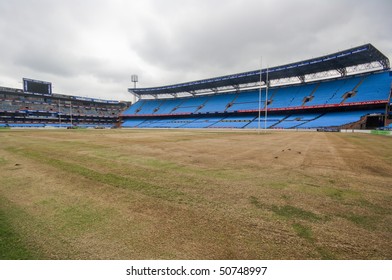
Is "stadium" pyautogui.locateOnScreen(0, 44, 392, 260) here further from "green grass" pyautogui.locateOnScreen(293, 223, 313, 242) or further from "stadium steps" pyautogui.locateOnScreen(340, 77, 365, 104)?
"stadium steps" pyautogui.locateOnScreen(340, 77, 365, 104)

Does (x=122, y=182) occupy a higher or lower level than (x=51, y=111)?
lower

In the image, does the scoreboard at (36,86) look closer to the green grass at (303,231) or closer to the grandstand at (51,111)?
the grandstand at (51,111)

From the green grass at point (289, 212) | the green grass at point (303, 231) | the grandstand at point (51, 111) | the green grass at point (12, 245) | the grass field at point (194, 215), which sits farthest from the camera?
the grandstand at point (51, 111)

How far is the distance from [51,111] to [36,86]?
1221 centimetres

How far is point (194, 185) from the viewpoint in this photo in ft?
15.2

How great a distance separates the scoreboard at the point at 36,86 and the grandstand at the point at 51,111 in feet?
6.30

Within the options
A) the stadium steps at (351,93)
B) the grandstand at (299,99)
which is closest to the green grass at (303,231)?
the grandstand at (299,99)

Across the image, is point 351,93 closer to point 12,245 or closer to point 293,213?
point 293,213

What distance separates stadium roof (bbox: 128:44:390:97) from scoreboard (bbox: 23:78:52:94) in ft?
176

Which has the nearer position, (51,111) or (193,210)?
(193,210)

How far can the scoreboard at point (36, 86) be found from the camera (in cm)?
7075

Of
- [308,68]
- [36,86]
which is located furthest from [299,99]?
[36,86]

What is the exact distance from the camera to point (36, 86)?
73.1 metres
